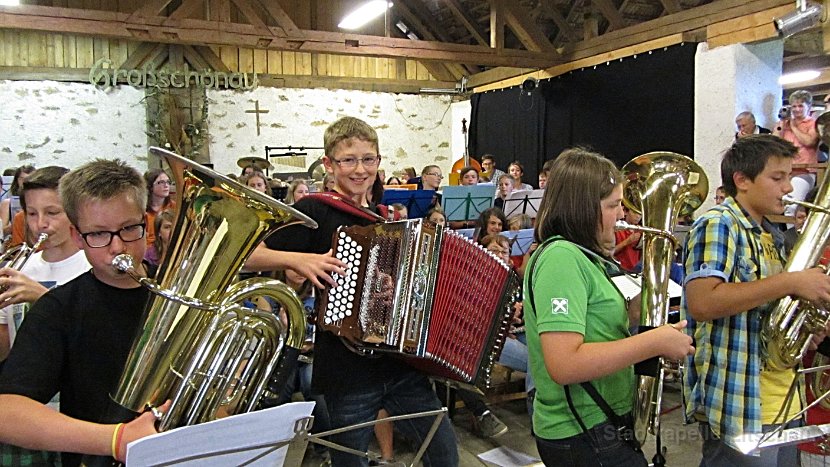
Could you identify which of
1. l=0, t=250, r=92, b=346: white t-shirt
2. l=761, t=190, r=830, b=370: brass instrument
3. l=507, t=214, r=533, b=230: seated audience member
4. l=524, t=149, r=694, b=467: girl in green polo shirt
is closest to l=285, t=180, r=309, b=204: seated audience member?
l=507, t=214, r=533, b=230: seated audience member

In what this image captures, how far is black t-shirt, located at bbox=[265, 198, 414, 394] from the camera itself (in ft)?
6.32

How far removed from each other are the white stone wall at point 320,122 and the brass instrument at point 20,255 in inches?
356

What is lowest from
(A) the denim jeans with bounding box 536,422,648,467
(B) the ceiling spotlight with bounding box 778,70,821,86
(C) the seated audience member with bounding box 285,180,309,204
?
(A) the denim jeans with bounding box 536,422,648,467

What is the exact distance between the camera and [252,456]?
1262mm

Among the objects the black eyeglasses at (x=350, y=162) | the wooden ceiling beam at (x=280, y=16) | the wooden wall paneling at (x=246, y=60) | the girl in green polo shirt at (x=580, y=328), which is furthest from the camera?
the wooden wall paneling at (x=246, y=60)

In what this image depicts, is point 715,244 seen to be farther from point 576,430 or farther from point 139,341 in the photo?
point 139,341

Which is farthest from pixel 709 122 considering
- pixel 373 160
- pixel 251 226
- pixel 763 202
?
pixel 251 226

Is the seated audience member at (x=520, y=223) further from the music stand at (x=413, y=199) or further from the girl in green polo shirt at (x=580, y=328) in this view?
the girl in green polo shirt at (x=580, y=328)

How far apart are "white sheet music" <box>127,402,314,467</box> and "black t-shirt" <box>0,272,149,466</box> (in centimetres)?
32

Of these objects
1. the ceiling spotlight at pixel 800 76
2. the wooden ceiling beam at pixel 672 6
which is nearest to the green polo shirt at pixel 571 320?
the wooden ceiling beam at pixel 672 6

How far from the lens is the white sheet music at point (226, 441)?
3.49 feet

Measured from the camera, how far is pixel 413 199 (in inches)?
258

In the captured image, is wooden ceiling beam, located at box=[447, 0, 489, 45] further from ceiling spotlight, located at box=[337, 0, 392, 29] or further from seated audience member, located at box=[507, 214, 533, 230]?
seated audience member, located at box=[507, 214, 533, 230]

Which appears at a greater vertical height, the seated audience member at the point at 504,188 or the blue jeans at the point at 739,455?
the seated audience member at the point at 504,188
